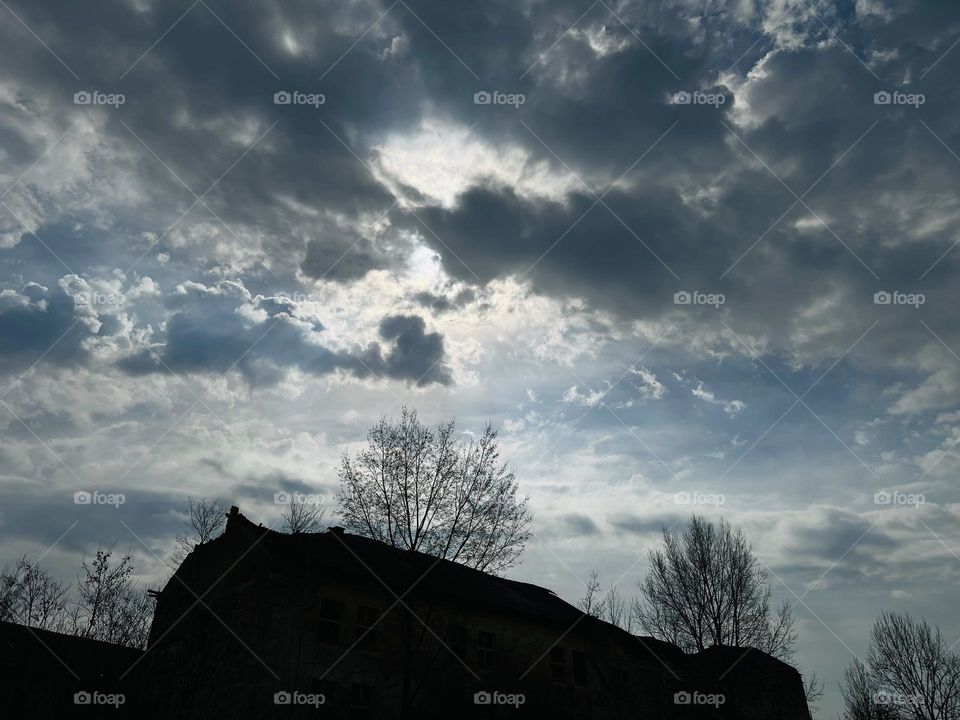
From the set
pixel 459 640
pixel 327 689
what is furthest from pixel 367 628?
pixel 459 640

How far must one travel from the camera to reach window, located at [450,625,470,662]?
91.8 feet

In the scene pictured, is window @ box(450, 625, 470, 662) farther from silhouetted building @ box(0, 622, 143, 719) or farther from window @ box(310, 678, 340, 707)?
silhouetted building @ box(0, 622, 143, 719)

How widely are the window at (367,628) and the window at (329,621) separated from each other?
2.61 ft

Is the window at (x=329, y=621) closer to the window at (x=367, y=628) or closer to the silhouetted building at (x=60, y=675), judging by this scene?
the window at (x=367, y=628)

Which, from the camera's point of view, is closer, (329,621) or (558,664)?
(329,621)

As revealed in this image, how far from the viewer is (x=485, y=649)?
29172 mm

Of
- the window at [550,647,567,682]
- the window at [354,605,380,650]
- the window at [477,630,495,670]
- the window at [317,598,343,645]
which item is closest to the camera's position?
the window at [317,598,343,645]

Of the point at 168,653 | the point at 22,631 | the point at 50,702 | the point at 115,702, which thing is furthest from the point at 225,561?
the point at 22,631

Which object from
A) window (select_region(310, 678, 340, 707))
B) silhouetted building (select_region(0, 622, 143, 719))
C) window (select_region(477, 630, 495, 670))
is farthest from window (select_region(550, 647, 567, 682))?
silhouetted building (select_region(0, 622, 143, 719))

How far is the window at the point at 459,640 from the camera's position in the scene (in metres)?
28.0

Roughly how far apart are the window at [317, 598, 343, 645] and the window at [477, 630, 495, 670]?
7.24 m

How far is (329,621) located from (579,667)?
14692mm

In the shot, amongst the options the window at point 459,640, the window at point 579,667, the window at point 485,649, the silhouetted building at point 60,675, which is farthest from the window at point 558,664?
the silhouetted building at point 60,675

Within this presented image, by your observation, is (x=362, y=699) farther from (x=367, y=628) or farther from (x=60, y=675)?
(x=60, y=675)
